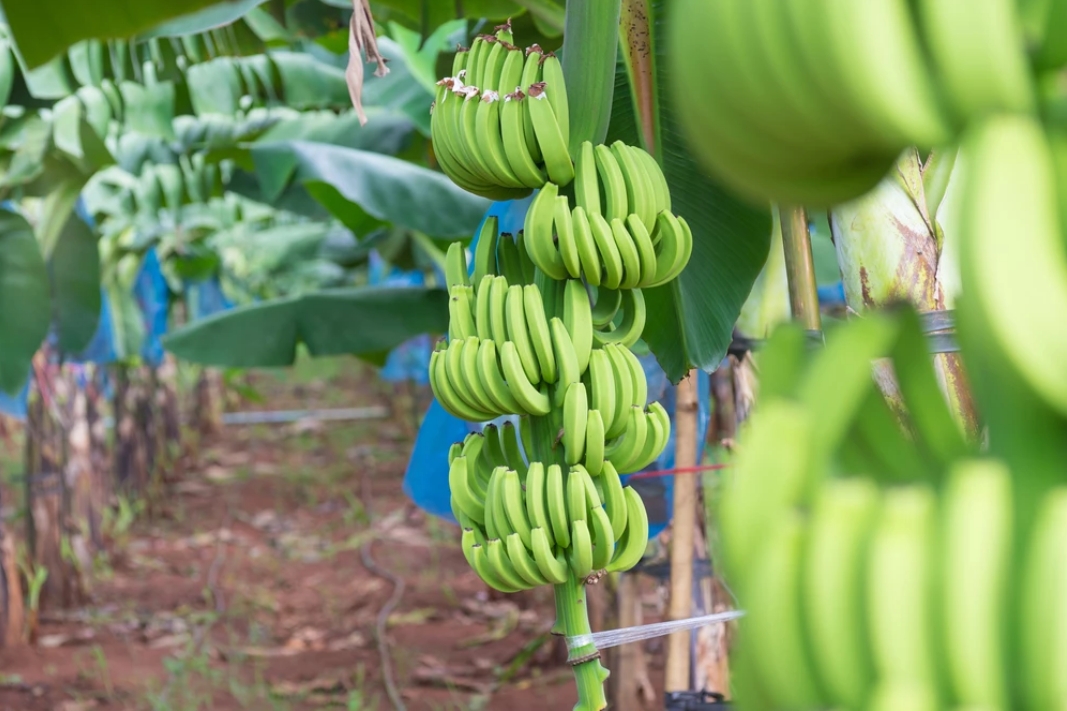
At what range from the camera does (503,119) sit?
951 mm

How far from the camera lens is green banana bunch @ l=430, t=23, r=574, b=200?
95cm

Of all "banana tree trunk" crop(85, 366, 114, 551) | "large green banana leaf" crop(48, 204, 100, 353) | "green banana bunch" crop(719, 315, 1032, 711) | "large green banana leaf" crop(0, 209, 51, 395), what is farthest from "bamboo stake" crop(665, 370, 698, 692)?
"banana tree trunk" crop(85, 366, 114, 551)

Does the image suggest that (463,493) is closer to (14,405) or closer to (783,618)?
(783,618)

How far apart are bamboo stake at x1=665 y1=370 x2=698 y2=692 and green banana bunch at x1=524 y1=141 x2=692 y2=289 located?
61 cm

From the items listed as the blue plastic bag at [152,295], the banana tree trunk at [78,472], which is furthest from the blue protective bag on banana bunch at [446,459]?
the blue plastic bag at [152,295]

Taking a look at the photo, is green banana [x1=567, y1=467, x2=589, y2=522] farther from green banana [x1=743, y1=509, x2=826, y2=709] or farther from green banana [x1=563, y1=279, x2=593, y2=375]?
green banana [x1=743, y1=509, x2=826, y2=709]

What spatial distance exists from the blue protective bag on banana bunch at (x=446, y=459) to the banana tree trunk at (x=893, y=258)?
0.74 m

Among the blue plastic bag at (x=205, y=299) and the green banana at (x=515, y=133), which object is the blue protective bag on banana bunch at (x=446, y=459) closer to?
the green banana at (x=515, y=133)

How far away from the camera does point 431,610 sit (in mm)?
3871

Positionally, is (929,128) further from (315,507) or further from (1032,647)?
(315,507)

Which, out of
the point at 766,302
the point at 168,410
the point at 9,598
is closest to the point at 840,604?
the point at 766,302

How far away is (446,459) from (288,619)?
8.19ft

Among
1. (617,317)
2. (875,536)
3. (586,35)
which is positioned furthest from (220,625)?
(875,536)

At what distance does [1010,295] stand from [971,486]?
0.06 metres
